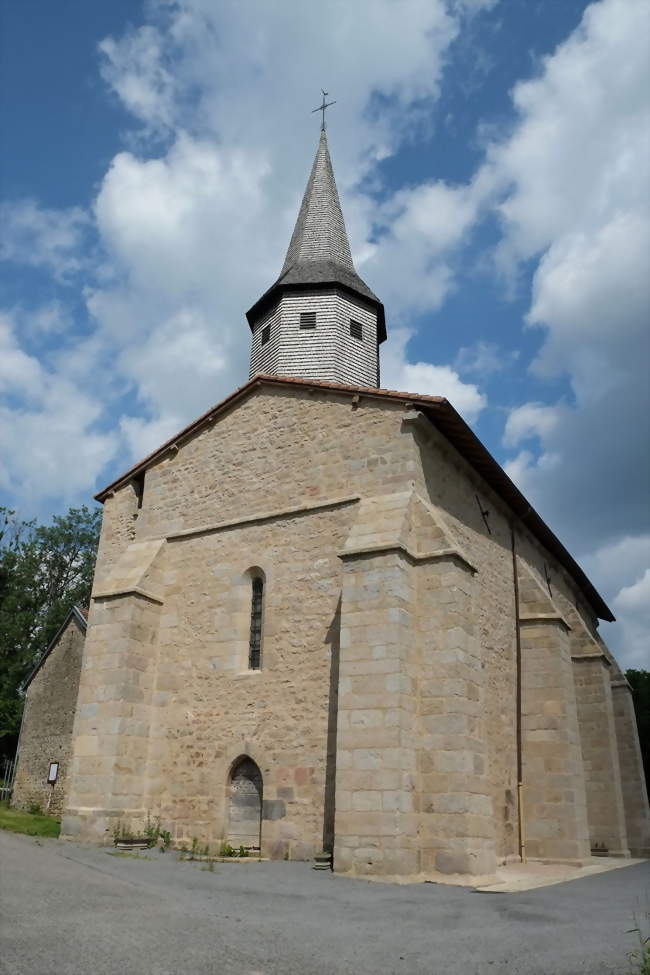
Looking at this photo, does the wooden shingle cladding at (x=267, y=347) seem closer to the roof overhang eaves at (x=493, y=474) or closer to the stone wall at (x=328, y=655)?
the stone wall at (x=328, y=655)

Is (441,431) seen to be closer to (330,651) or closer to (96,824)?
(330,651)

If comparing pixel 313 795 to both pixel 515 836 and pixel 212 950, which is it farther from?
pixel 212 950

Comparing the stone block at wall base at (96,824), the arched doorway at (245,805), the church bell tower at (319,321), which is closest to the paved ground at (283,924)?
the arched doorway at (245,805)

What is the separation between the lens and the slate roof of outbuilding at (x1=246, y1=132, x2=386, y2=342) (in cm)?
1839

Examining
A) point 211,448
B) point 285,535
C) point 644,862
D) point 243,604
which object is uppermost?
point 211,448

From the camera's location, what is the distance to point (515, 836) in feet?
42.9

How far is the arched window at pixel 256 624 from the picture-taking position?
12.5 m

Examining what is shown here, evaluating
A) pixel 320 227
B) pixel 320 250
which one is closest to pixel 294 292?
pixel 320 250

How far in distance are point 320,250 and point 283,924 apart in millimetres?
16658

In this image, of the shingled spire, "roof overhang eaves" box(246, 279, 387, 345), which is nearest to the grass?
"roof overhang eaves" box(246, 279, 387, 345)

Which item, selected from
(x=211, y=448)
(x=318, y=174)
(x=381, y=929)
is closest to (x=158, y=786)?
(x=211, y=448)

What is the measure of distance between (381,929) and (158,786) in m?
6.98

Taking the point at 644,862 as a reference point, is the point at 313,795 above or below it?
above

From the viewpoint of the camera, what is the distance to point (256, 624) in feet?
41.7
